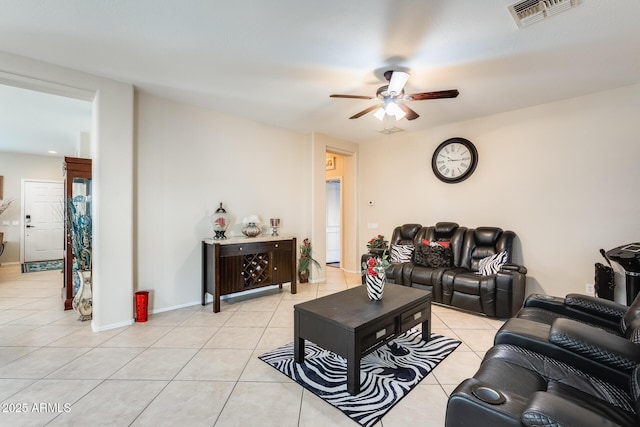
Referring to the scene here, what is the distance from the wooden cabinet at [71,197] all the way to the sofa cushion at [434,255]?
4.48 m

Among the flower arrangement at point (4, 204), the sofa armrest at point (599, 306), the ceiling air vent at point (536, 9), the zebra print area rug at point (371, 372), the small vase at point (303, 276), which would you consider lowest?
the zebra print area rug at point (371, 372)

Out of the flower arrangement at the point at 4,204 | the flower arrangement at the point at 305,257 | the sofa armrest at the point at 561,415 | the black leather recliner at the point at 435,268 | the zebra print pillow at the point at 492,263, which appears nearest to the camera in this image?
the sofa armrest at the point at 561,415

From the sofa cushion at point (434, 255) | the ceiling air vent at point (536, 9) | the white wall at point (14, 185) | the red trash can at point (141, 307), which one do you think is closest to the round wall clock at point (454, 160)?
the sofa cushion at point (434, 255)

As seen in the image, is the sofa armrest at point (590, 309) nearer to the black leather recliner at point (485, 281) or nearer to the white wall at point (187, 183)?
the black leather recliner at point (485, 281)

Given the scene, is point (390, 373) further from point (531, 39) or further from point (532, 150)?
point (532, 150)

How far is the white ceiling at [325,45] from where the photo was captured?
2.00 meters

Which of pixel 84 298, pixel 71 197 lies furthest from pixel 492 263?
pixel 71 197

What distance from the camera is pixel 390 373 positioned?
2.23m

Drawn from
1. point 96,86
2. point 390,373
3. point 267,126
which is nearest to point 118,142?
point 96,86

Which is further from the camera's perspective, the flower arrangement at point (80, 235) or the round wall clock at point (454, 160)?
the round wall clock at point (454, 160)

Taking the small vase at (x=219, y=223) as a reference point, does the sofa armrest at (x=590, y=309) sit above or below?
below

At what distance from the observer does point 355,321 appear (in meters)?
2.02

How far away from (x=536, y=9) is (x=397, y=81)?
1.09m

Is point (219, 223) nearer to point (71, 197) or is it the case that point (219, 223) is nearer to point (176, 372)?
point (71, 197)
